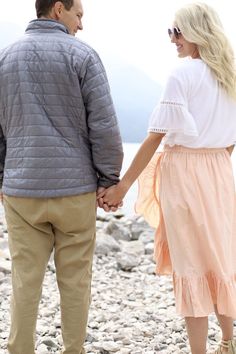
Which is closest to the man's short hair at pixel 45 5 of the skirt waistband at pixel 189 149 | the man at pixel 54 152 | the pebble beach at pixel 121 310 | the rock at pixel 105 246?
the man at pixel 54 152

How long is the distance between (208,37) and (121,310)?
2188mm

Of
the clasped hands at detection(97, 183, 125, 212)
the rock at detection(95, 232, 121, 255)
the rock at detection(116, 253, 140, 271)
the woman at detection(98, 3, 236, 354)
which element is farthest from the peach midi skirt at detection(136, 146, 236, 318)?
the rock at detection(95, 232, 121, 255)

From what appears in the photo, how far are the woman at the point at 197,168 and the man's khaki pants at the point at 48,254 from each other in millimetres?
197

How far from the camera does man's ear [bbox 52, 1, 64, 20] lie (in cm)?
249

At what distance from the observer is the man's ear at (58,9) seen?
97.9 inches

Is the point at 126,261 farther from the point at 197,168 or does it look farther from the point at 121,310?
the point at 197,168

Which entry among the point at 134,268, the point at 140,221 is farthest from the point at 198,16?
the point at 140,221

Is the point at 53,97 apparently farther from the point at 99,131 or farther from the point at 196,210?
the point at 196,210

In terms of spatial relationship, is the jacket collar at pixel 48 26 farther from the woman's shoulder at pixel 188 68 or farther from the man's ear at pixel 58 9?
the woman's shoulder at pixel 188 68

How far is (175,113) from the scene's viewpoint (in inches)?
102

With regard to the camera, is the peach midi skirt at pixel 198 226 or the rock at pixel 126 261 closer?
the peach midi skirt at pixel 198 226

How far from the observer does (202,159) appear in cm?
271

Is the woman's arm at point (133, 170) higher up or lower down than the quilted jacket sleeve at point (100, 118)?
lower down

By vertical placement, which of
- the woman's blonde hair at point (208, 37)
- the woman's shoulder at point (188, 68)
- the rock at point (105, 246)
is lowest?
the rock at point (105, 246)
